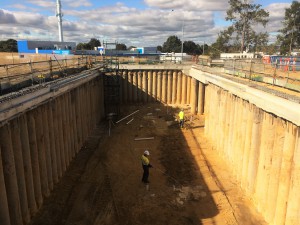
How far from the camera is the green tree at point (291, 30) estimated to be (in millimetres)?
55884

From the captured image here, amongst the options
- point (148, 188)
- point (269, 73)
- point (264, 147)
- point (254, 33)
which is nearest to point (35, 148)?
point (148, 188)

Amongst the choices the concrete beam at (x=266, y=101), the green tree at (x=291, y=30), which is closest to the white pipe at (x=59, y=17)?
the green tree at (x=291, y=30)

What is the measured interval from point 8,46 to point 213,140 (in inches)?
3621

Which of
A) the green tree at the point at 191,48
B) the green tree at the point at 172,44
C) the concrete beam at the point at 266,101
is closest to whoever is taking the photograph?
the concrete beam at the point at 266,101

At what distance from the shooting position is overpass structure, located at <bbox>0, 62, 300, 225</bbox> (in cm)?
860

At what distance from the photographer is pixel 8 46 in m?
91.2

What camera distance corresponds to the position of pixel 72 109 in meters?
15.4

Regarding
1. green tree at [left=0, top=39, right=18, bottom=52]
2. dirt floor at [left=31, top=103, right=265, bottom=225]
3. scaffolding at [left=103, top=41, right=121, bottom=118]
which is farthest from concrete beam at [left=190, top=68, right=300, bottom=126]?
green tree at [left=0, top=39, right=18, bottom=52]

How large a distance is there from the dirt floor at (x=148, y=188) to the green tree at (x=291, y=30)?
158ft

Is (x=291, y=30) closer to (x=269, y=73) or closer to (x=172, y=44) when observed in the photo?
(x=269, y=73)

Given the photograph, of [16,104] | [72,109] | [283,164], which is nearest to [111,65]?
[72,109]

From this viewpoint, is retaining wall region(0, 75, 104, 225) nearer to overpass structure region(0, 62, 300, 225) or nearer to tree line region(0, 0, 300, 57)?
overpass structure region(0, 62, 300, 225)

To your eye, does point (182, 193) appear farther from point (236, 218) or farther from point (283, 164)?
point (283, 164)

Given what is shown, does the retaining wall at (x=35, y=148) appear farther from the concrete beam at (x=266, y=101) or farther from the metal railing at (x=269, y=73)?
the metal railing at (x=269, y=73)
